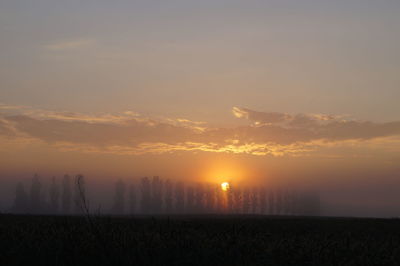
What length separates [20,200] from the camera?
130375 mm

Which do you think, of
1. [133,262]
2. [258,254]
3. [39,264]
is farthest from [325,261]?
[39,264]

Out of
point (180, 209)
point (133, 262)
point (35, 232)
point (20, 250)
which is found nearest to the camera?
point (133, 262)

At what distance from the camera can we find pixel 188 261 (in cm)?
1037

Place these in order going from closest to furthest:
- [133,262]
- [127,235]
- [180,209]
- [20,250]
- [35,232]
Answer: [133,262]
[20,250]
[127,235]
[35,232]
[180,209]

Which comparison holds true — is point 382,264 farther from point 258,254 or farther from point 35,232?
point 35,232

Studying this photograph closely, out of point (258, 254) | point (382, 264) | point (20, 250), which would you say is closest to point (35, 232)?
point (20, 250)

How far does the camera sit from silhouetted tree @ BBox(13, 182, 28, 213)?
125519 millimetres

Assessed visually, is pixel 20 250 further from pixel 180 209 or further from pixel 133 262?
pixel 180 209

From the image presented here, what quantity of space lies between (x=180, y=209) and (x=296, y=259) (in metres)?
152

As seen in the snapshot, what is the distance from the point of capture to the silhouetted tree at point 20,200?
126 meters

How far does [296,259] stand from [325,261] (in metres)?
0.67

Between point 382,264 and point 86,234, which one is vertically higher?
point 86,234

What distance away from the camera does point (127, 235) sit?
38.8 ft

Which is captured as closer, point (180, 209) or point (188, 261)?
point (188, 261)
